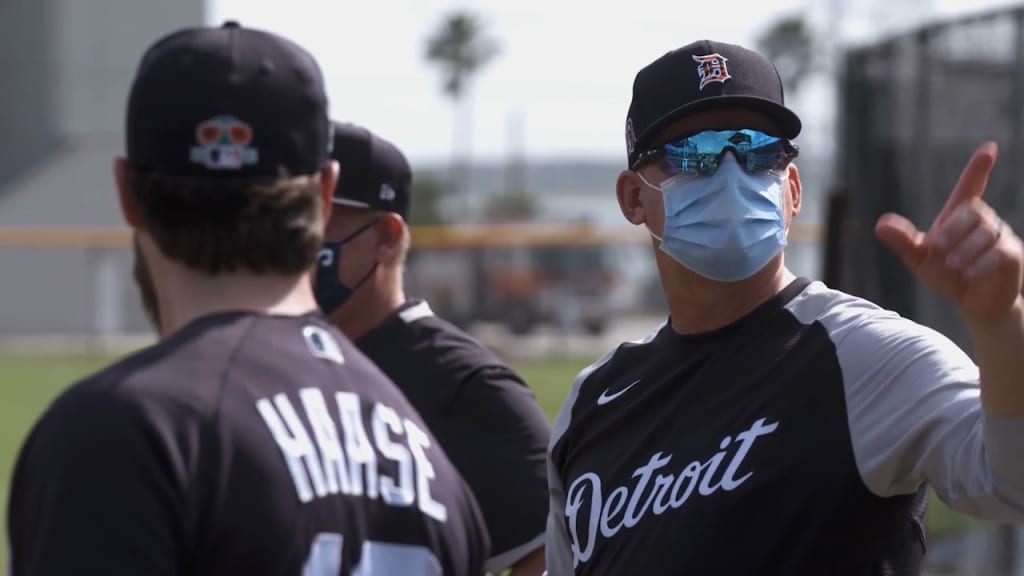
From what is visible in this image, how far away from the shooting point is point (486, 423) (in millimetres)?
4047

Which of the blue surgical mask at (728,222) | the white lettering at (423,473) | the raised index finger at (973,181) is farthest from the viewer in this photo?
the blue surgical mask at (728,222)

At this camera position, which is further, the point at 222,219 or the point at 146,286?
the point at 146,286

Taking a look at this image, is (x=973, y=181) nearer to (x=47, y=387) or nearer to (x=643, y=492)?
(x=643, y=492)

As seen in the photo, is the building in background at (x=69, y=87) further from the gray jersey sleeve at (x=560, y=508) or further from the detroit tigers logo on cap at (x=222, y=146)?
the detroit tigers logo on cap at (x=222, y=146)

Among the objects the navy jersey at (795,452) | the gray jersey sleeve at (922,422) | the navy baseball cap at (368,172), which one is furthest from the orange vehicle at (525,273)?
the gray jersey sleeve at (922,422)

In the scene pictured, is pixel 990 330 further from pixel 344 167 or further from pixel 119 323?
pixel 119 323

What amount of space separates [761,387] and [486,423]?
3.92 feet

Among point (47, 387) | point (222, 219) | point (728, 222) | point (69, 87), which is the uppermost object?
point (222, 219)

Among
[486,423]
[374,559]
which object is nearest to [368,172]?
[486,423]

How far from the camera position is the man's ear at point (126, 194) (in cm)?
234

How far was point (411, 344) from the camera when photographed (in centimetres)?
421

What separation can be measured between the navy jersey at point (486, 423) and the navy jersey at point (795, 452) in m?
0.72

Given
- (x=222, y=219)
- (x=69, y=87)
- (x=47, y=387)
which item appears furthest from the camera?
(x=69, y=87)

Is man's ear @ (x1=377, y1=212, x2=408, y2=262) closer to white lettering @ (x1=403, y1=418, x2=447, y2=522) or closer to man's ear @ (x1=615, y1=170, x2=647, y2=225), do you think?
man's ear @ (x1=615, y1=170, x2=647, y2=225)
